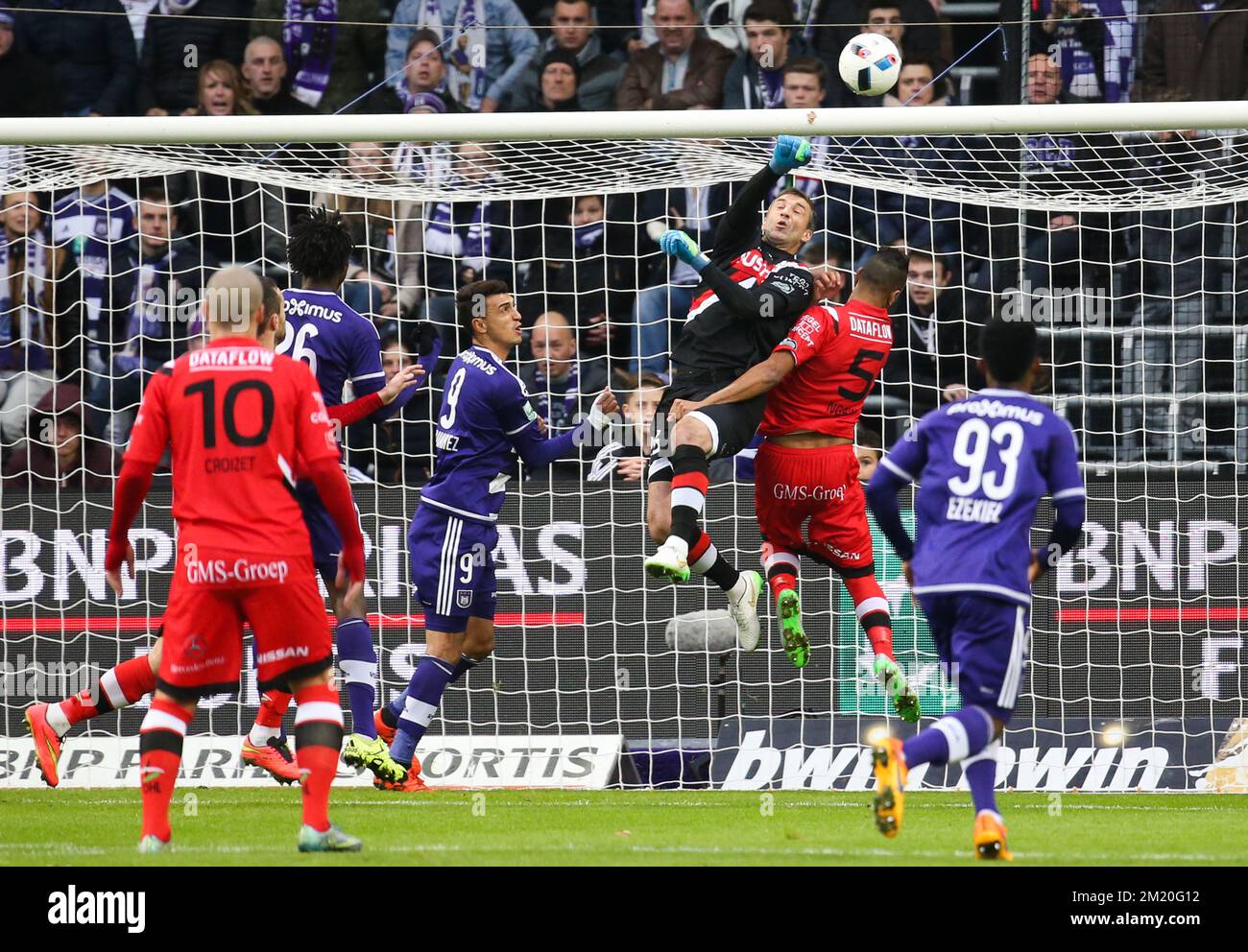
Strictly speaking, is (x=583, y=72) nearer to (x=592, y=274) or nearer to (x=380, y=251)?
(x=592, y=274)

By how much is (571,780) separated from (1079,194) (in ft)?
15.7

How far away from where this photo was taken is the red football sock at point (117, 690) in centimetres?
777

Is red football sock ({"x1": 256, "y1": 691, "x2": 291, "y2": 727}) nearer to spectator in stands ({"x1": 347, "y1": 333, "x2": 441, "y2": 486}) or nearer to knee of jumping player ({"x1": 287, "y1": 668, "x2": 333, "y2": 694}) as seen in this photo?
spectator in stands ({"x1": 347, "y1": 333, "x2": 441, "y2": 486})

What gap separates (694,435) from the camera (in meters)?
8.47

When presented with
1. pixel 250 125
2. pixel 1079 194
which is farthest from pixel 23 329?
pixel 1079 194

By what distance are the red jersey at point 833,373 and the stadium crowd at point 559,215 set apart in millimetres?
1646

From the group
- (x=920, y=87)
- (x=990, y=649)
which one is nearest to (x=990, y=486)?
(x=990, y=649)

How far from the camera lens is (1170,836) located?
7.21 meters

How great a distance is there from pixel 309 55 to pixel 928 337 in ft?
17.8

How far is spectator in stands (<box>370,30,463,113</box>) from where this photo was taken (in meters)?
12.7

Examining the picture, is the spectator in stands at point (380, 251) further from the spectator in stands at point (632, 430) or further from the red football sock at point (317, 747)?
the red football sock at point (317, 747)

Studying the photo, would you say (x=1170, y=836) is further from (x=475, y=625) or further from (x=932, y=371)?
(x=932, y=371)

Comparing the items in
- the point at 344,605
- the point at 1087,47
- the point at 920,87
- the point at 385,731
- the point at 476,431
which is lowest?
the point at 385,731

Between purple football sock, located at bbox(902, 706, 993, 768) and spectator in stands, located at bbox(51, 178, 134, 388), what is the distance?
7116 millimetres
